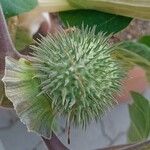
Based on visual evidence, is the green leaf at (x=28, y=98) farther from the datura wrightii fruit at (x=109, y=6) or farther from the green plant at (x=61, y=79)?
the datura wrightii fruit at (x=109, y=6)

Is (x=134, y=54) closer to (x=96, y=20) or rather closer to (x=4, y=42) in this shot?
(x=96, y=20)

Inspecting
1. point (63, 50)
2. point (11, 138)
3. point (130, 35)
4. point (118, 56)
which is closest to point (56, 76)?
point (63, 50)

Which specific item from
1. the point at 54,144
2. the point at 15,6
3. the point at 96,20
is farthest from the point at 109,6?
the point at 54,144

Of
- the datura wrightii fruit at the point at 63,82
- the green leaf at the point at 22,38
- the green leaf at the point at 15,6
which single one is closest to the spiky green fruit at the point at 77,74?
the datura wrightii fruit at the point at 63,82

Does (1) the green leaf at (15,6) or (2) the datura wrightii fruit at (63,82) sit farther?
(1) the green leaf at (15,6)

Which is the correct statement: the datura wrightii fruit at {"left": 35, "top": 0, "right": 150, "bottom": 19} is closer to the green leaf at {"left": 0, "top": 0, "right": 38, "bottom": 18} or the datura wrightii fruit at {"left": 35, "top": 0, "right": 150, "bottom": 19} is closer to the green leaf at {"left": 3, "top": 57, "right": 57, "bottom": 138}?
the green leaf at {"left": 0, "top": 0, "right": 38, "bottom": 18}

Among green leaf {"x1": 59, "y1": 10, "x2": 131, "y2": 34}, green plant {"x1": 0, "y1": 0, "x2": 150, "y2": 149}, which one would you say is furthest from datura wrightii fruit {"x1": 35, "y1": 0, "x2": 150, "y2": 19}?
green plant {"x1": 0, "y1": 0, "x2": 150, "y2": 149}
